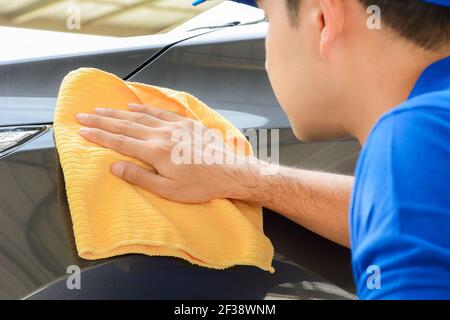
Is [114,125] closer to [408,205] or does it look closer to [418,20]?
[418,20]

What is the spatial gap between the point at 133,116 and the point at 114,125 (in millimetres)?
67

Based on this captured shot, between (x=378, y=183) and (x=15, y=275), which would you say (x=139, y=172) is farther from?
(x=378, y=183)

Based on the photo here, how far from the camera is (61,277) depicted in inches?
50.1

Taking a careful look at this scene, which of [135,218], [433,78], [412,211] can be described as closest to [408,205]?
[412,211]

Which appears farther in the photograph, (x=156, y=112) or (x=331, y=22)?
(x=156, y=112)

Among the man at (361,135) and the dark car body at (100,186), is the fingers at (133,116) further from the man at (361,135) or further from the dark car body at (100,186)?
the dark car body at (100,186)

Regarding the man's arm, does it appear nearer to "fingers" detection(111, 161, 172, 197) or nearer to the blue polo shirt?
"fingers" detection(111, 161, 172, 197)

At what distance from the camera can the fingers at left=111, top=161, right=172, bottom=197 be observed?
54.0 inches

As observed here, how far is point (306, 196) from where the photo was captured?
59.8 inches

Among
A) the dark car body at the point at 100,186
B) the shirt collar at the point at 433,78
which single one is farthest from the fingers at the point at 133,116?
the shirt collar at the point at 433,78

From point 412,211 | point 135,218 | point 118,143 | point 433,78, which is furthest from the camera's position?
point 118,143

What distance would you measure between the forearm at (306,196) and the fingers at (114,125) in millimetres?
204

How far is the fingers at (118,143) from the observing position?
1.43 m

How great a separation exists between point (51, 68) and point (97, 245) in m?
0.61
